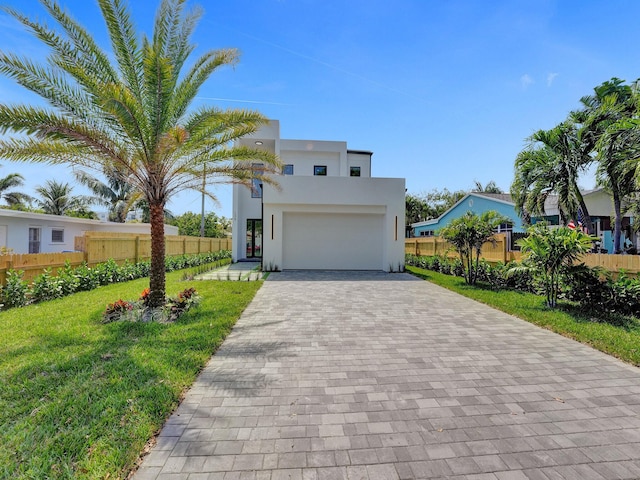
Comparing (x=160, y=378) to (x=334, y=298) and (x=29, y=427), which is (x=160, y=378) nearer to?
(x=29, y=427)

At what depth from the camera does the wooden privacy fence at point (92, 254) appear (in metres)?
7.75

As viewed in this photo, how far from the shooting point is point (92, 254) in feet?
34.9

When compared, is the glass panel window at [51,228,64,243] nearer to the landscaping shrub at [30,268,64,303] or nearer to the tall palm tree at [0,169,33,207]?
the landscaping shrub at [30,268,64,303]

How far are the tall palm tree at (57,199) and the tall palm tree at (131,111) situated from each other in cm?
2943

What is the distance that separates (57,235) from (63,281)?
1324 cm

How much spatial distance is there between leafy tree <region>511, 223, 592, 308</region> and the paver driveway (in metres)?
2.04

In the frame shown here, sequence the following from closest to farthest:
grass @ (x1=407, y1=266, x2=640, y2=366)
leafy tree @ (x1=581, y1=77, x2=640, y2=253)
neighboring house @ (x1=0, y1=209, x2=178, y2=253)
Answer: grass @ (x1=407, y1=266, x2=640, y2=366) < leafy tree @ (x1=581, y1=77, x2=640, y2=253) < neighboring house @ (x1=0, y1=209, x2=178, y2=253)

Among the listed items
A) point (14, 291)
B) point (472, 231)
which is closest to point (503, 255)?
point (472, 231)

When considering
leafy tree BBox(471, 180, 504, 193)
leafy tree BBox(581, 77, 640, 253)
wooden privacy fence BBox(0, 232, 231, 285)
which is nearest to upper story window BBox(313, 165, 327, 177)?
wooden privacy fence BBox(0, 232, 231, 285)

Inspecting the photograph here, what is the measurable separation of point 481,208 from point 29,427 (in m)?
24.9

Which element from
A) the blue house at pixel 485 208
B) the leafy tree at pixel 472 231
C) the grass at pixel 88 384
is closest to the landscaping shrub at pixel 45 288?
the grass at pixel 88 384

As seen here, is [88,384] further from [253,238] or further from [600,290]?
[253,238]

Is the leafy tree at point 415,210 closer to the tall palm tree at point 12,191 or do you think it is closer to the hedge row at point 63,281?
the hedge row at point 63,281

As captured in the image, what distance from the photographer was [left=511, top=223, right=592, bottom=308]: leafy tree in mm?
6652
